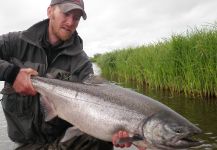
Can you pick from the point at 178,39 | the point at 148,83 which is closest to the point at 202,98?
the point at 178,39

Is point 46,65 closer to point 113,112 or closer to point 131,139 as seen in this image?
point 113,112

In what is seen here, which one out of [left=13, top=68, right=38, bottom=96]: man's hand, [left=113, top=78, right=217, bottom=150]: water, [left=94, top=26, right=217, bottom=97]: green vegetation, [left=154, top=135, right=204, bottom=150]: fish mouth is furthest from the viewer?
[left=94, top=26, right=217, bottom=97]: green vegetation

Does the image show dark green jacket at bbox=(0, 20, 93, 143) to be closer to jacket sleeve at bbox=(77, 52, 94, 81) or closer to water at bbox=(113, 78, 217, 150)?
jacket sleeve at bbox=(77, 52, 94, 81)

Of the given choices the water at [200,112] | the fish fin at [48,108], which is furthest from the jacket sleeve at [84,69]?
the water at [200,112]

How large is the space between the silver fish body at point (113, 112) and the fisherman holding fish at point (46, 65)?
58 cm

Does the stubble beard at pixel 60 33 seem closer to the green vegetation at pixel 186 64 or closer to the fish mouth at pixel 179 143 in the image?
the fish mouth at pixel 179 143

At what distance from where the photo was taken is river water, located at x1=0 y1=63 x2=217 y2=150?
7.46 m

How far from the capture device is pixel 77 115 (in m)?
4.05

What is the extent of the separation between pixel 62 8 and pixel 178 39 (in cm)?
803

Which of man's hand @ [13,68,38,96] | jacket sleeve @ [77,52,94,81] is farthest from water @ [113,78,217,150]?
man's hand @ [13,68,38,96]

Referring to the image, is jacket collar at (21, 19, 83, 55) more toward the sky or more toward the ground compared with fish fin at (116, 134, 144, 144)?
more toward the sky

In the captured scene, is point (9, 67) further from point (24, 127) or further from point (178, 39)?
point (178, 39)

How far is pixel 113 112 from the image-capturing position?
3838mm

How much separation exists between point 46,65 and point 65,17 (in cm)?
67
